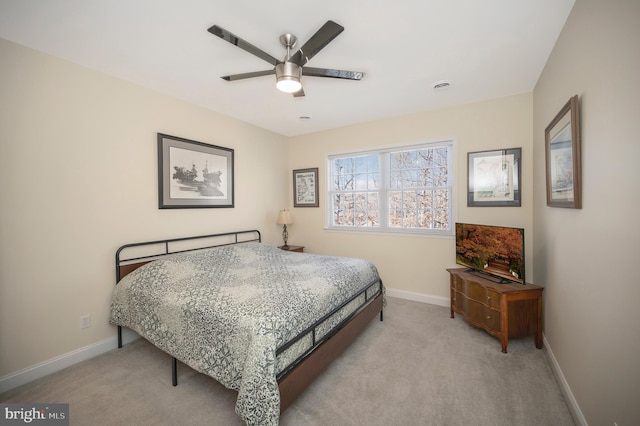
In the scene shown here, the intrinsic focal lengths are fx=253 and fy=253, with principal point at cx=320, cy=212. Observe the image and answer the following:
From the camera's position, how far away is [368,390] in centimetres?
195

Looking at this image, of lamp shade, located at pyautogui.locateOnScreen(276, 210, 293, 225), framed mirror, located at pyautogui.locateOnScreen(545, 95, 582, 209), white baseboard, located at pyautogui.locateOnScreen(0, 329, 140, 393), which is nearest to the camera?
framed mirror, located at pyautogui.locateOnScreen(545, 95, 582, 209)

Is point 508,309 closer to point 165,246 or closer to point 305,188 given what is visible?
point 305,188

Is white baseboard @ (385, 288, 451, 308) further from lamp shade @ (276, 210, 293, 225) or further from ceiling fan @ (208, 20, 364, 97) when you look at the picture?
ceiling fan @ (208, 20, 364, 97)

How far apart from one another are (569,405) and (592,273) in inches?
39.0

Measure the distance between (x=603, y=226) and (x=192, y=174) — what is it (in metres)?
3.74

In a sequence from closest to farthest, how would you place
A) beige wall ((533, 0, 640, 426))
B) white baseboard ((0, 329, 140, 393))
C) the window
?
beige wall ((533, 0, 640, 426)) < white baseboard ((0, 329, 140, 393)) < the window

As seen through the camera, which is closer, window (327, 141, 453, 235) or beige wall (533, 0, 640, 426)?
beige wall (533, 0, 640, 426)

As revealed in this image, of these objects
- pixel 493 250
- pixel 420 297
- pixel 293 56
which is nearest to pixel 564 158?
pixel 493 250

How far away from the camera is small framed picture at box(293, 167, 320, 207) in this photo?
182 inches

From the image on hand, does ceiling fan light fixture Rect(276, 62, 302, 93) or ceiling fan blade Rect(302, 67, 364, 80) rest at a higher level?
ceiling fan blade Rect(302, 67, 364, 80)

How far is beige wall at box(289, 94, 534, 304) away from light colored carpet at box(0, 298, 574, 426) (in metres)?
1.22

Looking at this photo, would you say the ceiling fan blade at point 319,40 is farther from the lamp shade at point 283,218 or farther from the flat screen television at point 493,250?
the lamp shade at point 283,218

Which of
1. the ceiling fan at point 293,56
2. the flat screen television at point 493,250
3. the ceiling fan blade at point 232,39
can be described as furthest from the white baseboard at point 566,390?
the ceiling fan blade at point 232,39

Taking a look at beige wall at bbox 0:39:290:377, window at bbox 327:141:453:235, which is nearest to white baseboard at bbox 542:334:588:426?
window at bbox 327:141:453:235
